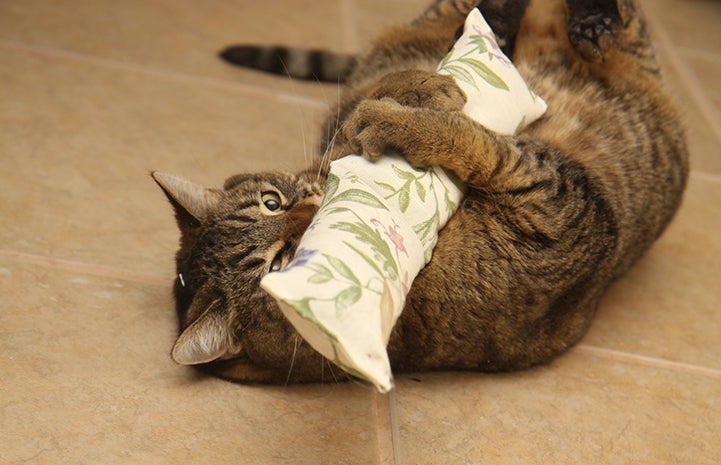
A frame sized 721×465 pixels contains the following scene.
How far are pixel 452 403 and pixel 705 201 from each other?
124cm

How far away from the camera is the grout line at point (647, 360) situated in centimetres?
176

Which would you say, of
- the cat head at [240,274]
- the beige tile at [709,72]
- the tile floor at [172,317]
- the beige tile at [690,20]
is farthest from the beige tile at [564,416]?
the beige tile at [690,20]

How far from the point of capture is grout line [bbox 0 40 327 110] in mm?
2486

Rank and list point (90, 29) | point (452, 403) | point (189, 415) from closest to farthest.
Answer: point (189, 415) < point (452, 403) < point (90, 29)

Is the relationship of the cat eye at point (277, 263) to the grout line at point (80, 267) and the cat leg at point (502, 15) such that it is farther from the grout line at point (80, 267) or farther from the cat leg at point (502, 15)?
the cat leg at point (502, 15)

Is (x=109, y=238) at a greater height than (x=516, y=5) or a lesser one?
lesser

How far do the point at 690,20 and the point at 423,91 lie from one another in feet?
7.58

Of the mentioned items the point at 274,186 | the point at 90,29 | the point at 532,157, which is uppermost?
the point at 532,157

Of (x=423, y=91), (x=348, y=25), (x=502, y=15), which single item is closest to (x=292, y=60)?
(x=348, y=25)

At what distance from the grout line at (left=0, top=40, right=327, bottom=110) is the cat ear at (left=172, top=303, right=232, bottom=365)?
1.19 m

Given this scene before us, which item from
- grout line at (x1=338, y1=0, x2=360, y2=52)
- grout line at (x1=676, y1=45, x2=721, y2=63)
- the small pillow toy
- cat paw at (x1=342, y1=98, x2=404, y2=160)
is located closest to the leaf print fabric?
the small pillow toy

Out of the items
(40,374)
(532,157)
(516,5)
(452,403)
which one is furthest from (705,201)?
(40,374)

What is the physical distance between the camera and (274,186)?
1578mm

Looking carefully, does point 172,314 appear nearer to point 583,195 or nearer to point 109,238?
point 109,238
